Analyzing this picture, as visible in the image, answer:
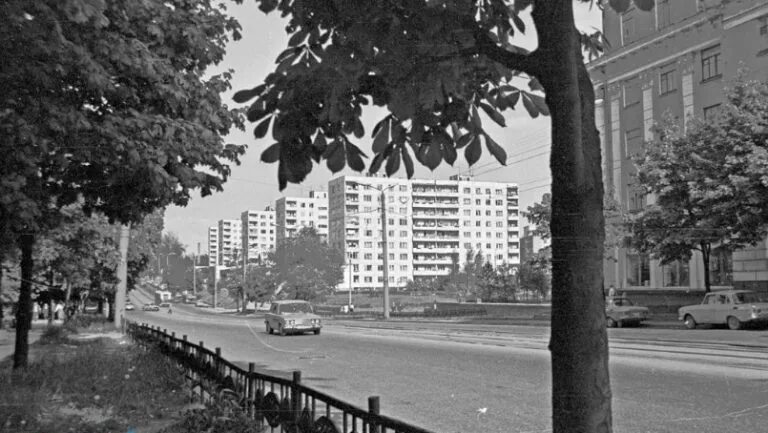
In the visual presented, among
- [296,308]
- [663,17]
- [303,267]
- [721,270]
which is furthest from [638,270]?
[303,267]

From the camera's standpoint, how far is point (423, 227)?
5541 inches

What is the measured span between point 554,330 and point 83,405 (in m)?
7.80

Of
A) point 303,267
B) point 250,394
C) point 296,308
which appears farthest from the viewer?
point 303,267

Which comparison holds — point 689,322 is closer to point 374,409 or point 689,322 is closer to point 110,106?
point 110,106

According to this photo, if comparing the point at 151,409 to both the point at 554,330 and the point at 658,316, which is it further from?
the point at 658,316

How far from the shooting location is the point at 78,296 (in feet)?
156

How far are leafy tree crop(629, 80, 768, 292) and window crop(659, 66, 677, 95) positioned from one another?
A: 8.79m

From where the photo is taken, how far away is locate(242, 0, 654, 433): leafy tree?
2498 mm

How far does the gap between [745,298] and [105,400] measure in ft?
83.0

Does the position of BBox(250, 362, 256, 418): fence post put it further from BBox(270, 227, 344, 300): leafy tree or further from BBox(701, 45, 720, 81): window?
BBox(270, 227, 344, 300): leafy tree

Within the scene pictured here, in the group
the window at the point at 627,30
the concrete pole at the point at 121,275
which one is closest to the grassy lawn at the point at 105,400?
the concrete pole at the point at 121,275

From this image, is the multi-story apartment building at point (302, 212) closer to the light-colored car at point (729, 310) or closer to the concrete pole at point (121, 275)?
the concrete pole at point (121, 275)

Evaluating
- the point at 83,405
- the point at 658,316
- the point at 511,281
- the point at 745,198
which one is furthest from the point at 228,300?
the point at 83,405

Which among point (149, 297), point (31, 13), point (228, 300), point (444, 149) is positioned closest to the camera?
point (444, 149)
